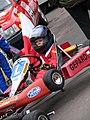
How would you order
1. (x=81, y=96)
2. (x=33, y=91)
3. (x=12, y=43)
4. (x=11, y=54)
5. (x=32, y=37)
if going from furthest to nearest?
(x=12, y=43), (x=11, y=54), (x=32, y=37), (x=81, y=96), (x=33, y=91)

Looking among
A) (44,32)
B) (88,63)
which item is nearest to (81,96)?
(88,63)

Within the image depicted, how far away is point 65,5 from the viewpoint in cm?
771

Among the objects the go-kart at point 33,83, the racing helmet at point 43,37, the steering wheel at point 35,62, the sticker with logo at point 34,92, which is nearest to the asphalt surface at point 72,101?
the go-kart at point 33,83

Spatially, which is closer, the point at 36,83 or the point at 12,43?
the point at 36,83

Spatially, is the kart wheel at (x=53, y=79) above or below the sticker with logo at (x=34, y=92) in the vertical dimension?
below

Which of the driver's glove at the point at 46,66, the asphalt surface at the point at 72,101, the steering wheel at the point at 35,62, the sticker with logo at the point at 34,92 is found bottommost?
the asphalt surface at the point at 72,101

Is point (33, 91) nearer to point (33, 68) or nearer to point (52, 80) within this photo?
point (52, 80)

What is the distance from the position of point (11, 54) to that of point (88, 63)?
1873 mm

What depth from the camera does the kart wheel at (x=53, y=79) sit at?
21.0 ft

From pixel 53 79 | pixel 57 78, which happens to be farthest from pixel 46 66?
pixel 53 79

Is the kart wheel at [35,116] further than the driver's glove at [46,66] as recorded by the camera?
No

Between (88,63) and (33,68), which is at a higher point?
(33,68)

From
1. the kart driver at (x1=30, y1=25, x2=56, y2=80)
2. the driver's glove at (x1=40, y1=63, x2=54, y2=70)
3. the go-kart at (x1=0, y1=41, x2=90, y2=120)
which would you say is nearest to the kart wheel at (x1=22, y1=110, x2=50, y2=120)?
the go-kart at (x1=0, y1=41, x2=90, y2=120)

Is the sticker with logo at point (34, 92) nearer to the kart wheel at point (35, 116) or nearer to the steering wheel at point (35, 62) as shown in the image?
the kart wheel at point (35, 116)
